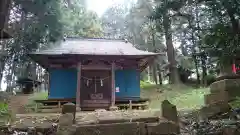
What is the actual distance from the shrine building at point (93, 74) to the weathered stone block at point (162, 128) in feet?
31.2

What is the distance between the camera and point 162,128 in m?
4.18

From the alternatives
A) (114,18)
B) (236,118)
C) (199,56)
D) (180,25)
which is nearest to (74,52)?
(236,118)

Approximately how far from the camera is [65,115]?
4250 millimetres

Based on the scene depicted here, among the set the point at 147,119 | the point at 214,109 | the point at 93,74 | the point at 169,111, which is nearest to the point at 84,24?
the point at 93,74

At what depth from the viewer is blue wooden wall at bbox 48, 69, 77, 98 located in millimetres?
14484

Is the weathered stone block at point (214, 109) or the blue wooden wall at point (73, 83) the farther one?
the blue wooden wall at point (73, 83)

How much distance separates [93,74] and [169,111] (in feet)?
35.7

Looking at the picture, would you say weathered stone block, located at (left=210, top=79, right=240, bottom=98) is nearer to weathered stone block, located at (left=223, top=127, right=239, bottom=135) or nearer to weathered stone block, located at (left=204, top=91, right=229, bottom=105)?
weathered stone block, located at (left=204, top=91, right=229, bottom=105)

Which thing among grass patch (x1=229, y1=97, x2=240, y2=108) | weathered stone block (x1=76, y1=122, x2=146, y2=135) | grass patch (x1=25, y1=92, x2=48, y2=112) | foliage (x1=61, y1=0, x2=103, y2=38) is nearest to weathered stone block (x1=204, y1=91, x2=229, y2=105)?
grass patch (x1=229, y1=97, x2=240, y2=108)

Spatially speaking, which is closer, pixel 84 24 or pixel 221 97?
pixel 221 97

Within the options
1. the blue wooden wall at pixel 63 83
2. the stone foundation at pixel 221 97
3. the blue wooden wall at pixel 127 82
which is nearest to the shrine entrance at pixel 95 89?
the blue wooden wall at pixel 63 83

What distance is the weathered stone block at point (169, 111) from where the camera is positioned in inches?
172

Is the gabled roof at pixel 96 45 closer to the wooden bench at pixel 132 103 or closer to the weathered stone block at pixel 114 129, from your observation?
the wooden bench at pixel 132 103

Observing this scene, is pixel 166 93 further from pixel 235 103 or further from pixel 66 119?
pixel 66 119
